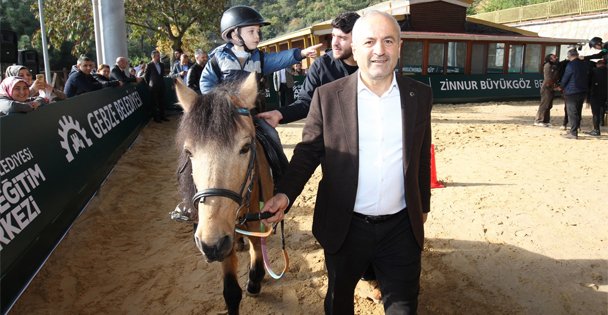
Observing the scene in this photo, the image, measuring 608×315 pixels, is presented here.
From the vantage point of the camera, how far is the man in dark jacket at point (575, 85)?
9.19 metres

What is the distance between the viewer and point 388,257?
2258 millimetres

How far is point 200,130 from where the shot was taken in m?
2.10

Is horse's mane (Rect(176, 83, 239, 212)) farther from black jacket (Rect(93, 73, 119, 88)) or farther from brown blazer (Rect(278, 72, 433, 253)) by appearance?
black jacket (Rect(93, 73, 119, 88))

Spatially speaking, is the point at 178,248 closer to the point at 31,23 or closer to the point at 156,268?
the point at 156,268

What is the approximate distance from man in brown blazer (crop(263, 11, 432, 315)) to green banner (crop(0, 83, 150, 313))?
2583mm

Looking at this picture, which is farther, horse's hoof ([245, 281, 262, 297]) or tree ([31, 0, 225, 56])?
tree ([31, 0, 225, 56])

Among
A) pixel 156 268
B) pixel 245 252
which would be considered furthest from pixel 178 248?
pixel 245 252

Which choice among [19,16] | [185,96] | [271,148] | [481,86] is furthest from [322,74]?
[19,16]

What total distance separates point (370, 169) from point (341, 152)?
0.18 metres

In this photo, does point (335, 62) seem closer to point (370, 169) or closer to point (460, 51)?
point (370, 169)

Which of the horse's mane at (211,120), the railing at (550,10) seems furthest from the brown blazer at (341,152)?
the railing at (550,10)

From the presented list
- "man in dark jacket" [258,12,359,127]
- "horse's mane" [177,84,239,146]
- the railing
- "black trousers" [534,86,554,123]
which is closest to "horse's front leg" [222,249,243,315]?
"horse's mane" [177,84,239,146]

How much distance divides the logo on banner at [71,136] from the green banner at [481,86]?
45.8 feet

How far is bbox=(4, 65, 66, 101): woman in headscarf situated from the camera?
6.50 metres
